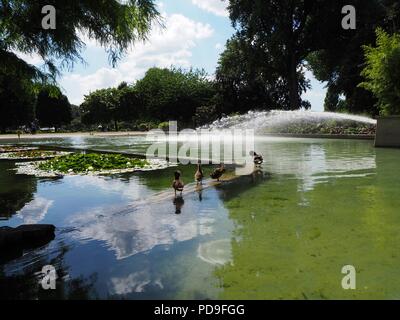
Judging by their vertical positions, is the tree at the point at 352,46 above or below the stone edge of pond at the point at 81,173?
above

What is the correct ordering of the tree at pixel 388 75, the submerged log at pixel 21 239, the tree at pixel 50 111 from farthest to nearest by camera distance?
1. the tree at pixel 50 111
2. the tree at pixel 388 75
3. the submerged log at pixel 21 239

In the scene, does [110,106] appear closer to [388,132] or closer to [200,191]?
[388,132]

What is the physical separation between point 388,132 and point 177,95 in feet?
A: 170

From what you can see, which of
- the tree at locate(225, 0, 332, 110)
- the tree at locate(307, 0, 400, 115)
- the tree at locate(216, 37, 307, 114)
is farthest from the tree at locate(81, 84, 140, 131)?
the tree at locate(307, 0, 400, 115)

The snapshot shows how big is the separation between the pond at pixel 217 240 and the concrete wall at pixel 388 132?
10.0m

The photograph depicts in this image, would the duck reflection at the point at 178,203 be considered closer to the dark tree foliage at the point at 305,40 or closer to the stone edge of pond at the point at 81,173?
the stone edge of pond at the point at 81,173

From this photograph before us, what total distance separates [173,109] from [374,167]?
5799 cm

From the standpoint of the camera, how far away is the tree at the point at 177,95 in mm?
70188

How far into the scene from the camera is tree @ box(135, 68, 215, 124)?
7019 centimetres

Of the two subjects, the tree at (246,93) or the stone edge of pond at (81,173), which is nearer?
the stone edge of pond at (81,173)

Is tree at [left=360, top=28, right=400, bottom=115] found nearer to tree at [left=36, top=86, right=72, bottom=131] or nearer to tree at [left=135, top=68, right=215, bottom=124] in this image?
tree at [left=135, top=68, right=215, bottom=124]

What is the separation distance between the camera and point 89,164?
1648cm

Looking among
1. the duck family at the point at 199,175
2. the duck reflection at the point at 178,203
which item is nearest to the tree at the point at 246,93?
the duck family at the point at 199,175

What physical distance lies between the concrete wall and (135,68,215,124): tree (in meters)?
47.4
